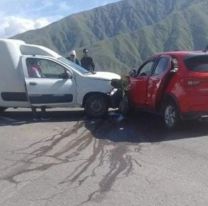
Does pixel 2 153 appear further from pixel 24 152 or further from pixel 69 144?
pixel 69 144

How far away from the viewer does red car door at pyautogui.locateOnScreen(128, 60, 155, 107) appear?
13.4 m

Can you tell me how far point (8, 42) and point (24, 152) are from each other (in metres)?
5.70

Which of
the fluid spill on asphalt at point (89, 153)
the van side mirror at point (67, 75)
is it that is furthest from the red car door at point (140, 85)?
the van side mirror at point (67, 75)

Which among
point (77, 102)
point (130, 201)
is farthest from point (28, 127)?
point (130, 201)

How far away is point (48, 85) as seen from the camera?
14625 mm

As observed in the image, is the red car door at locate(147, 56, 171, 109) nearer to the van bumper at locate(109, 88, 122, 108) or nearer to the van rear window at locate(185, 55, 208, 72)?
the van rear window at locate(185, 55, 208, 72)

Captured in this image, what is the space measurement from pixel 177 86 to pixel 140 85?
218 cm

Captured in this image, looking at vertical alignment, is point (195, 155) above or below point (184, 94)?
below

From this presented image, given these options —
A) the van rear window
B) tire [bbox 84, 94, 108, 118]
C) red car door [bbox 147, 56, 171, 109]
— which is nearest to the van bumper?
tire [bbox 84, 94, 108, 118]

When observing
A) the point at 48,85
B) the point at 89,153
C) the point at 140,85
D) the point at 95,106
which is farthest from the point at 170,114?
the point at 48,85

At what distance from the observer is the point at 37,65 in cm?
1487

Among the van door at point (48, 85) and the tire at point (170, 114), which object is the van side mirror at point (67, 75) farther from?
the tire at point (170, 114)

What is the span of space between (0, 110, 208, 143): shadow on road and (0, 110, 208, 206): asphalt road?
0.02 metres

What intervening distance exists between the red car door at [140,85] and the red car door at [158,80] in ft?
0.88
